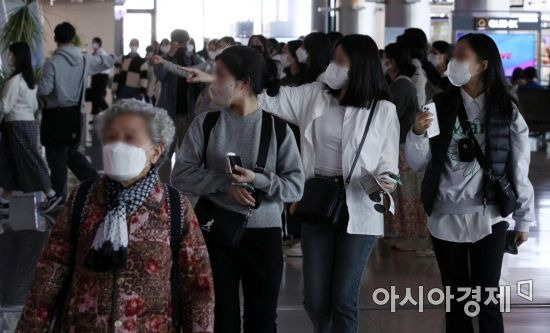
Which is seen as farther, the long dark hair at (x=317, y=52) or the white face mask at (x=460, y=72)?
the long dark hair at (x=317, y=52)

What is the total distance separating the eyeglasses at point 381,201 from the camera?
16.4 ft

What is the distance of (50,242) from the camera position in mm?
3359

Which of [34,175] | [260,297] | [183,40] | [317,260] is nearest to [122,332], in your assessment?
[260,297]

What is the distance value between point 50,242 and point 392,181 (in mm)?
2100

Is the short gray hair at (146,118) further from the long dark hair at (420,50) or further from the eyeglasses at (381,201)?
the long dark hair at (420,50)

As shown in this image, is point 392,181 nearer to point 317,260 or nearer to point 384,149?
point 384,149

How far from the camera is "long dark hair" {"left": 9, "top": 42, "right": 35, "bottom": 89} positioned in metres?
10.6

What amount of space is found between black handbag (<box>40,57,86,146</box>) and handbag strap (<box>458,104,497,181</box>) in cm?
654

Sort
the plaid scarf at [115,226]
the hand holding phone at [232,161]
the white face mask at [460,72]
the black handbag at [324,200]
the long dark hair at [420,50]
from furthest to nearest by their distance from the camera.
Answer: the long dark hair at [420,50]
the white face mask at [460,72]
the black handbag at [324,200]
the hand holding phone at [232,161]
the plaid scarf at [115,226]

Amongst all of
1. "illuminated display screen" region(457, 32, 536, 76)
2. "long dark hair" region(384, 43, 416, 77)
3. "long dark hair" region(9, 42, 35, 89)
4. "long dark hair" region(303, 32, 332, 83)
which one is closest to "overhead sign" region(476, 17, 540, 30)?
"illuminated display screen" region(457, 32, 536, 76)

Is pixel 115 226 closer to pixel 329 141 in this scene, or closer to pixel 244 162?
pixel 244 162

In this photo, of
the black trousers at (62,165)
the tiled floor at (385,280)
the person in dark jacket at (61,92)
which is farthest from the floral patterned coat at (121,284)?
the black trousers at (62,165)

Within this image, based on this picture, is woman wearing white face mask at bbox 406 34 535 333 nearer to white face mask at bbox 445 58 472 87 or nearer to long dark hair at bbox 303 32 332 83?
white face mask at bbox 445 58 472 87

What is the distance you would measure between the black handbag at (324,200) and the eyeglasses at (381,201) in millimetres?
139
